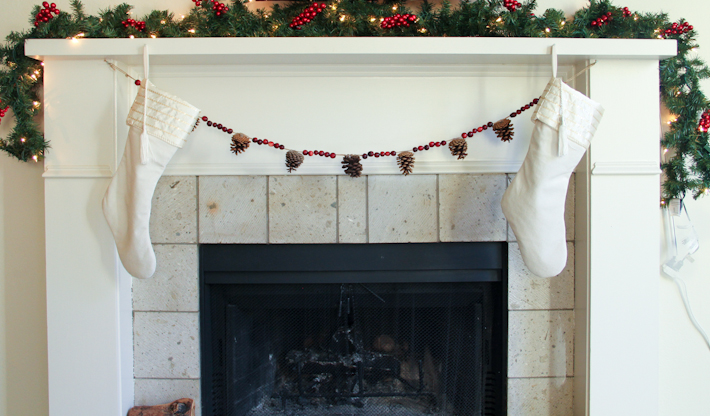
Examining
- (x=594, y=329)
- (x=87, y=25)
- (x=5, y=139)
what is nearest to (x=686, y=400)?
(x=594, y=329)

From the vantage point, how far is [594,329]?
1.14 m

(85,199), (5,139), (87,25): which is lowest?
(85,199)

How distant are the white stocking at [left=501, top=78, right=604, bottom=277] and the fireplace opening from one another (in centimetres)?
18

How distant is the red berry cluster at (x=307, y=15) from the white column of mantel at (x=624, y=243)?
812mm

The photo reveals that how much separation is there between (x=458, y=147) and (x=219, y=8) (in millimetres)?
807

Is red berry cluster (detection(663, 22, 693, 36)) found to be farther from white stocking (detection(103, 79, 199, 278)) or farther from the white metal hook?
white stocking (detection(103, 79, 199, 278))

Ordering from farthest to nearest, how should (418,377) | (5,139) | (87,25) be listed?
1. (418,377)
2. (5,139)
3. (87,25)

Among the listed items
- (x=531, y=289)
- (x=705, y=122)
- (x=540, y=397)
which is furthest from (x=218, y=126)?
(x=705, y=122)

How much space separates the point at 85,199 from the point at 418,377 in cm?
121

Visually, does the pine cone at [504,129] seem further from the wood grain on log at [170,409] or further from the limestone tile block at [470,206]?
the wood grain on log at [170,409]

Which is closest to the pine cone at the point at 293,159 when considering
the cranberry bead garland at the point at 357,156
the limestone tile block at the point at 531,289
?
the cranberry bead garland at the point at 357,156

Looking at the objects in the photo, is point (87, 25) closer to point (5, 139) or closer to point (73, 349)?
point (5, 139)

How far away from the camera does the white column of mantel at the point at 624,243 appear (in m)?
1.12

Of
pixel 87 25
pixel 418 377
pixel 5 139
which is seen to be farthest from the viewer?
pixel 418 377
